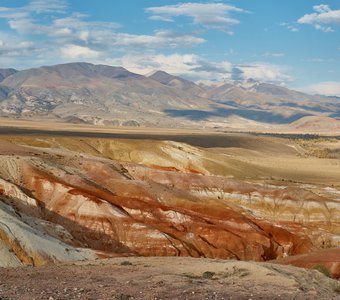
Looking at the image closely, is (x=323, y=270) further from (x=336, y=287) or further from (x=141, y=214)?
(x=141, y=214)

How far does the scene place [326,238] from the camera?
46594 mm

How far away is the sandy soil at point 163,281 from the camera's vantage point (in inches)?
695

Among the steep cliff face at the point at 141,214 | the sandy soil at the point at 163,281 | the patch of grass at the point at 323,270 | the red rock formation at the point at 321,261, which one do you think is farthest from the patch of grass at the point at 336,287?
the steep cliff face at the point at 141,214

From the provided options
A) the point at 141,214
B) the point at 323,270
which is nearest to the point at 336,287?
the point at 323,270

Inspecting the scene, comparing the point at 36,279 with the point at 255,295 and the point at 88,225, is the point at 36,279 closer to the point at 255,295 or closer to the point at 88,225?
the point at 255,295

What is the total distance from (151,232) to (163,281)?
18014 mm

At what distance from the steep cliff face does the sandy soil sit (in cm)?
546

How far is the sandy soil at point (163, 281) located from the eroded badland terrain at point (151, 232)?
5cm

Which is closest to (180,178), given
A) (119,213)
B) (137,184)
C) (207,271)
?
(137,184)

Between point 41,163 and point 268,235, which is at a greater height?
point 41,163

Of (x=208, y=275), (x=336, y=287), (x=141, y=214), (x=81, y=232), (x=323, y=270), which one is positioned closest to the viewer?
(x=208, y=275)

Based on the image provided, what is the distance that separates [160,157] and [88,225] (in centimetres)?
4238

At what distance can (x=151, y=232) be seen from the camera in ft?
125

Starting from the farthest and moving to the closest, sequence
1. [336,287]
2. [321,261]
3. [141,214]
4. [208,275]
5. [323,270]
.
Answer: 1. [141,214]
2. [321,261]
3. [323,270]
4. [336,287]
5. [208,275]
